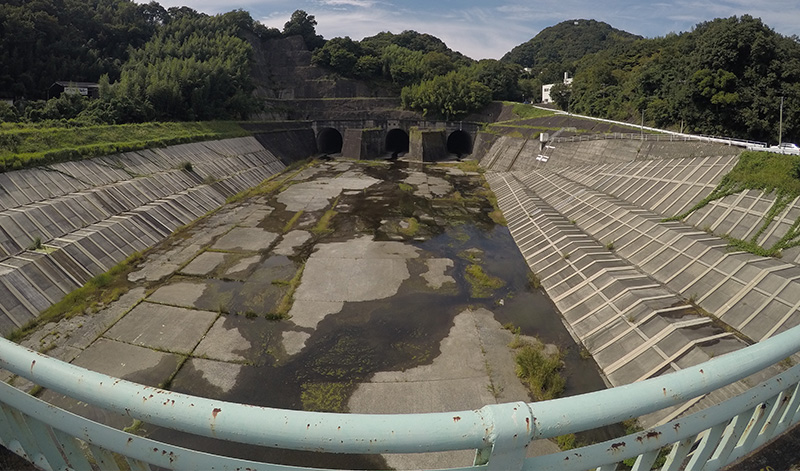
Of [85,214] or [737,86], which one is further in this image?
[737,86]

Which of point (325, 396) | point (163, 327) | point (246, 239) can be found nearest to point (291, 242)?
point (246, 239)

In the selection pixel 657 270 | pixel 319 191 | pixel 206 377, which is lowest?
pixel 206 377

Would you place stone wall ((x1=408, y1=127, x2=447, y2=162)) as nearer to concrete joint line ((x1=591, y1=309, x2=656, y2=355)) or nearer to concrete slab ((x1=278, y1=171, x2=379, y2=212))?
concrete slab ((x1=278, y1=171, x2=379, y2=212))

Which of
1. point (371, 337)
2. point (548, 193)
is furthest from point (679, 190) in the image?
point (371, 337)

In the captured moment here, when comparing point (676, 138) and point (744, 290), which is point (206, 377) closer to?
point (744, 290)

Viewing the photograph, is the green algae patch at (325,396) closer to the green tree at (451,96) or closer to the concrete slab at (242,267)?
the concrete slab at (242,267)

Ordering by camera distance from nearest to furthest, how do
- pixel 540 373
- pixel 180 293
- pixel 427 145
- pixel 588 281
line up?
pixel 540 373
pixel 588 281
pixel 180 293
pixel 427 145

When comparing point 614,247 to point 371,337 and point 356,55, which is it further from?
point 356,55

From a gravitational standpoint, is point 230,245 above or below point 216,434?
below
